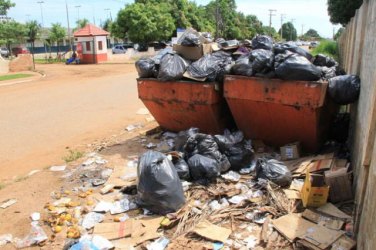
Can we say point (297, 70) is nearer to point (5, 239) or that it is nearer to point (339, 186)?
point (339, 186)

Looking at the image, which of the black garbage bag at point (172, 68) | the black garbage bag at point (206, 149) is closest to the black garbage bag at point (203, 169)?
the black garbage bag at point (206, 149)

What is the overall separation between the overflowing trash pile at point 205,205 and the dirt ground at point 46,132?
0.94 ft

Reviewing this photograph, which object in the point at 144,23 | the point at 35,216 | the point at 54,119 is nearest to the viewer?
the point at 35,216

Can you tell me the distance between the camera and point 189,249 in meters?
3.22

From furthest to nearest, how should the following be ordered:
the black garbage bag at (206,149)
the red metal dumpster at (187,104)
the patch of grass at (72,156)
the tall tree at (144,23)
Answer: the tall tree at (144,23) < the patch of grass at (72,156) < the red metal dumpster at (187,104) < the black garbage bag at (206,149)

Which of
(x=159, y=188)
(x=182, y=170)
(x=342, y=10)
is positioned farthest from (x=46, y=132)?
(x=342, y=10)

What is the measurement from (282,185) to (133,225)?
172cm

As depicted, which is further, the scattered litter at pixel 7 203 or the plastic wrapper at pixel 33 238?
the scattered litter at pixel 7 203

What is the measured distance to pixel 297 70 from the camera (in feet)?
15.1

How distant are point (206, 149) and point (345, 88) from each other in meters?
1.83

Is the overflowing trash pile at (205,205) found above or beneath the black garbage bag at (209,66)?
beneath

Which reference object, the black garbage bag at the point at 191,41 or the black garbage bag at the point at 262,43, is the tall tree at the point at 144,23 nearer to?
the black garbage bag at the point at 191,41

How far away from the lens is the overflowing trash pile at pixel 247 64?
459 cm

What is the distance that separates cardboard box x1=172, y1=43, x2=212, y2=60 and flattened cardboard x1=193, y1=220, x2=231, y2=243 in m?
2.96
